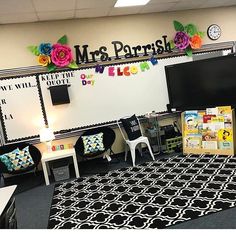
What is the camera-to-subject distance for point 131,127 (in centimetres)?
484

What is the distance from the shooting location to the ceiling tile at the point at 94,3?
3985 mm

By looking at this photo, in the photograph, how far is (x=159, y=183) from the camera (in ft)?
12.1

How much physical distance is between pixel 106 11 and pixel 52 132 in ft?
7.46

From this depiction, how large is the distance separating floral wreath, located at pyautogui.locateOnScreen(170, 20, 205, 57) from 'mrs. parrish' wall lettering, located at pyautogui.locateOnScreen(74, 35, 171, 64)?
195 millimetres

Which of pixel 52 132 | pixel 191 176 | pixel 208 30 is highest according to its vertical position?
pixel 208 30

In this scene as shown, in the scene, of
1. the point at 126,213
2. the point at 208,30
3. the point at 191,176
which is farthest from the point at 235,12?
the point at 126,213

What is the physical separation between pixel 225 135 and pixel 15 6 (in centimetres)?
376

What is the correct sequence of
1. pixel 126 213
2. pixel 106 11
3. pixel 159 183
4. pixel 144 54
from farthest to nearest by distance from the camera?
pixel 144 54 < pixel 106 11 < pixel 159 183 < pixel 126 213

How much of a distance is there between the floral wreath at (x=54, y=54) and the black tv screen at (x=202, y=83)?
1.83 meters

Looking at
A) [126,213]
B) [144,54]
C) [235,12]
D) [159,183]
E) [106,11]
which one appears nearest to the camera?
[126,213]

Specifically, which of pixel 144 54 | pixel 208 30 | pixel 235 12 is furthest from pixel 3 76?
pixel 235 12
